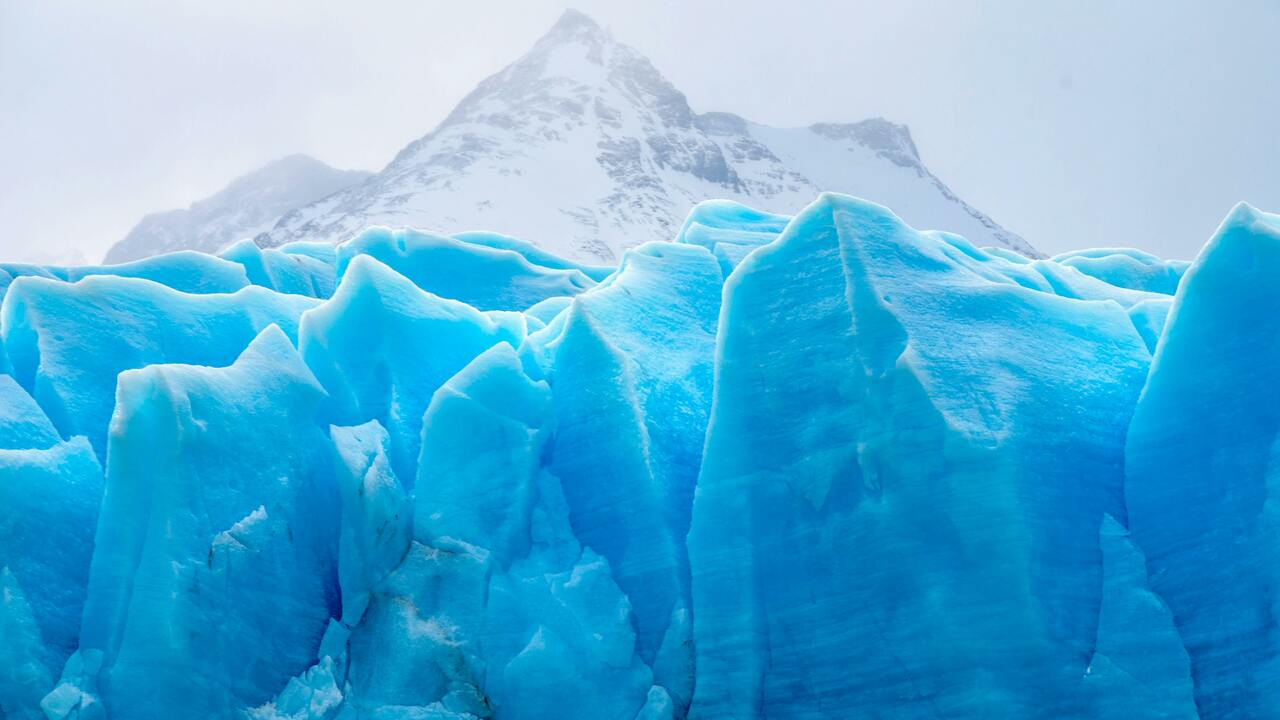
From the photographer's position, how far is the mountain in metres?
115

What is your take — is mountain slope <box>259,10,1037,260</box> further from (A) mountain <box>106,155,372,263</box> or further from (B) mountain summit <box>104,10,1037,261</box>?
(A) mountain <box>106,155,372,263</box>

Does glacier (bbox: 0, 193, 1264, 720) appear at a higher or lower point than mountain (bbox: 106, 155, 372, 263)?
higher

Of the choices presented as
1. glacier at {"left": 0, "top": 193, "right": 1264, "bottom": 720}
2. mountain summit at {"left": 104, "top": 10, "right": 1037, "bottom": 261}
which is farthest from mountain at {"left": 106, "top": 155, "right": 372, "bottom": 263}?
glacier at {"left": 0, "top": 193, "right": 1264, "bottom": 720}

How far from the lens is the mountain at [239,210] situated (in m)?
115

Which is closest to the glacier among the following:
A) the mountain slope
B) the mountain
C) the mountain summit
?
the mountain summit

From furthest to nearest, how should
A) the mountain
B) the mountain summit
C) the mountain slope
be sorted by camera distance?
the mountain → the mountain slope → the mountain summit

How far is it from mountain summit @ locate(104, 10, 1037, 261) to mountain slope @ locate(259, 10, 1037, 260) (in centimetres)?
20

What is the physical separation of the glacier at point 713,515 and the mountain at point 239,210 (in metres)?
115

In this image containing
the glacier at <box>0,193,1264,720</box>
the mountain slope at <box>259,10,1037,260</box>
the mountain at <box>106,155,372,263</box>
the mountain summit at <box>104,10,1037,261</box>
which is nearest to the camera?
the glacier at <box>0,193,1264,720</box>

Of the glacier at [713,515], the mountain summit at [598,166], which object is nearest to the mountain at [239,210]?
the mountain summit at [598,166]

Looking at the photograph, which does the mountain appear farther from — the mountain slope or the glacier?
the glacier

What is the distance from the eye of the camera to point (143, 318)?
7.24 meters

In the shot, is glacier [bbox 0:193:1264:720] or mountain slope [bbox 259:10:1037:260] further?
mountain slope [bbox 259:10:1037:260]

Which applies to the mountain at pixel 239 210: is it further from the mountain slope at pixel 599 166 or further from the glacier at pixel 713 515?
the glacier at pixel 713 515
